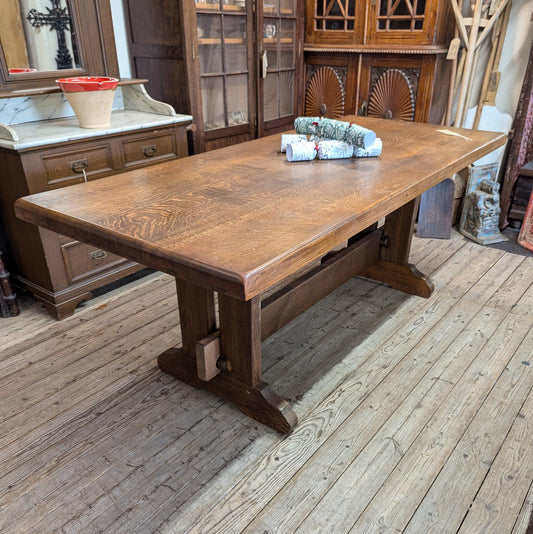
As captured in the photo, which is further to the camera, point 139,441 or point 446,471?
point 139,441

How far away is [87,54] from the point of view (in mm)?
2811

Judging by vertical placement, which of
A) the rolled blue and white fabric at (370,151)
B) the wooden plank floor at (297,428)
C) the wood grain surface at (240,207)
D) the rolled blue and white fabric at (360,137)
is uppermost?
the rolled blue and white fabric at (360,137)

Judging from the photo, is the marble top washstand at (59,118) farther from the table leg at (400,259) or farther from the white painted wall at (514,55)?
the white painted wall at (514,55)

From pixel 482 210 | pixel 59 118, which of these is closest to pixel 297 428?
pixel 59 118

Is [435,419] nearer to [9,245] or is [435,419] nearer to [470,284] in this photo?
[470,284]

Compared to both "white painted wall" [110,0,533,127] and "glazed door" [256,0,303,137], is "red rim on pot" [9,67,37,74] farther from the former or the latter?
"glazed door" [256,0,303,137]

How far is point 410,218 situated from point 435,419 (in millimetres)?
1131

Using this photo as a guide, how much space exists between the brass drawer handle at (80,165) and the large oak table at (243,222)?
684 millimetres

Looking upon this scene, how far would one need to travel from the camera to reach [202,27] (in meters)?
3.06

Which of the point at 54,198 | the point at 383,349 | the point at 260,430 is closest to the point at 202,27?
the point at 54,198

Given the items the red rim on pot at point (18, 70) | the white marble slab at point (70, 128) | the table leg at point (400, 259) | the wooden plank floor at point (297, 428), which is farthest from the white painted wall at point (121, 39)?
the table leg at point (400, 259)

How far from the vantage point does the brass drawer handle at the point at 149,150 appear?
2.71m

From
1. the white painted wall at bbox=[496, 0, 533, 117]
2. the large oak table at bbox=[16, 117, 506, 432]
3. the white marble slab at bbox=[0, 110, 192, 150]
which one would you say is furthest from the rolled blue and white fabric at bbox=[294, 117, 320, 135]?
the white painted wall at bbox=[496, 0, 533, 117]

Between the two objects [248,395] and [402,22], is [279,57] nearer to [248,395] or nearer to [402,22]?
[402,22]
